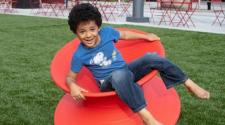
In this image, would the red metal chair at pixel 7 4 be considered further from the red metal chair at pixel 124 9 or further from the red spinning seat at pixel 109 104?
the red spinning seat at pixel 109 104

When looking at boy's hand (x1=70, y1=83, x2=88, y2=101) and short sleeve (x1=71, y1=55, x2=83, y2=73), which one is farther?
short sleeve (x1=71, y1=55, x2=83, y2=73)

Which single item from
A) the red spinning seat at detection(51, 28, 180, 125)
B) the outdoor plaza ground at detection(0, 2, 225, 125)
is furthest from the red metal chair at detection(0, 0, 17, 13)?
the red spinning seat at detection(51, 28, 180, 125)

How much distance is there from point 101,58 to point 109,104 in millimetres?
427

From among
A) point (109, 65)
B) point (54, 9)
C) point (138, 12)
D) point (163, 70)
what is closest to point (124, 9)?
point (54, 9)

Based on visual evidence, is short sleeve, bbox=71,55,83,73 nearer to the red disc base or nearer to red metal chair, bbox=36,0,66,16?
the red disc base

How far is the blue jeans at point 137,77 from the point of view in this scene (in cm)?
307

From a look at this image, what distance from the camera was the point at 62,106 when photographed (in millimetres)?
3447

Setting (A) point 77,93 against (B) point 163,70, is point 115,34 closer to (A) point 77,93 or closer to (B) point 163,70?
(B) point 163,70

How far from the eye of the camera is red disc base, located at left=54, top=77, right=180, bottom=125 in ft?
10.3

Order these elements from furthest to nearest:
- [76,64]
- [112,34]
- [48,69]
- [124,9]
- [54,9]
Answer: [54,9]
[124,9]
[48,69]
[112,34]
[76,64]

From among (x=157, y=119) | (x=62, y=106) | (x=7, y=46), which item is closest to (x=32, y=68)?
(x=7, y=46)

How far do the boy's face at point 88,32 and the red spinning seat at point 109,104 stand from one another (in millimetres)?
330

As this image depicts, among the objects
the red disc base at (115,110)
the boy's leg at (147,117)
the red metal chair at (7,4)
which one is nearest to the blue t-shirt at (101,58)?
the red disc base at (115,110)

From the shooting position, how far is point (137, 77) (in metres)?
3.46
